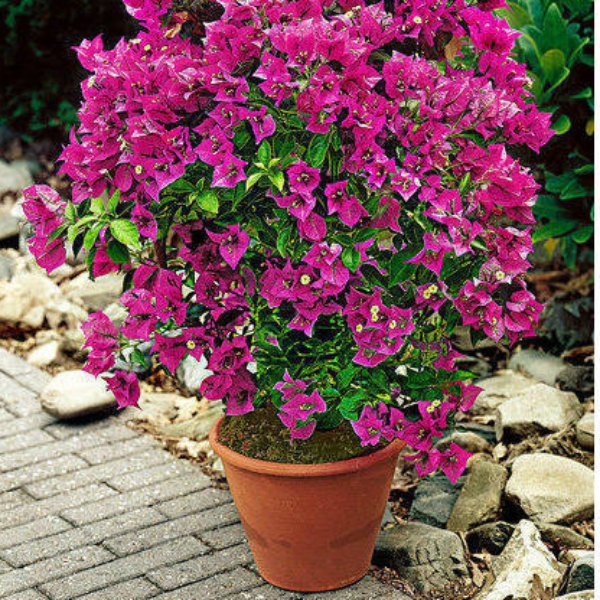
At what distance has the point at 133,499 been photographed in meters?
3.54

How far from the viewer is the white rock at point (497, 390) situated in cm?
401

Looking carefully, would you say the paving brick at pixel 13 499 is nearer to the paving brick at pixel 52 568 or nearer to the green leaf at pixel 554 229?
the paving brick at pixel 52 568

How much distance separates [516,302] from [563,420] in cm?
117

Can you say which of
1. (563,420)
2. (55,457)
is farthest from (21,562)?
(563,420)

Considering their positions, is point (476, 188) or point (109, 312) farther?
point (109, 312)

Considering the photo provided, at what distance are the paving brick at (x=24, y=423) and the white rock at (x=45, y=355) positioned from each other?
0.55 meters

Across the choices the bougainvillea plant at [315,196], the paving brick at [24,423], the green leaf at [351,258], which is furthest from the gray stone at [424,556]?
the paving brick at [24,423]

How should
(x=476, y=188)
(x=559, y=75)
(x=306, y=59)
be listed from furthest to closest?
1. (x=559, y=75)
2. (x=476, y=188)
3. (x=306, y=59)

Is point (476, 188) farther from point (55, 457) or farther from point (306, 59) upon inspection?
point (55, 457)

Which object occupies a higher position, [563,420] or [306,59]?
[306,59]

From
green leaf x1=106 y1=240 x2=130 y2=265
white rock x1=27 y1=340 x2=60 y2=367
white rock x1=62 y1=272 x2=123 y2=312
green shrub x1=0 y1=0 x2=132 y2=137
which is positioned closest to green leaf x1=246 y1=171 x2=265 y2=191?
green leaf x1=106 y1=240 x2=130 y2=265

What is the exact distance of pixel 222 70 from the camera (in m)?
2.45

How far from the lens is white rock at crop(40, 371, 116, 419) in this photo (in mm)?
4066

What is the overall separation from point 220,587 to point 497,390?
5.17ft
